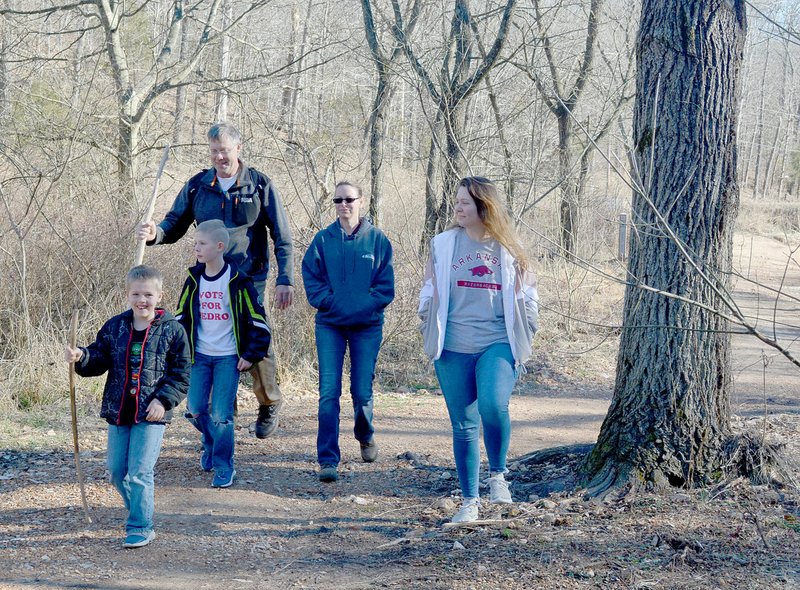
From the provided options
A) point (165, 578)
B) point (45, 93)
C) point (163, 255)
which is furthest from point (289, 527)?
point (45, 93)

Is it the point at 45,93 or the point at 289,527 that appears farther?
the point at 45,93

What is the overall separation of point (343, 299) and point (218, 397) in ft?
3.22

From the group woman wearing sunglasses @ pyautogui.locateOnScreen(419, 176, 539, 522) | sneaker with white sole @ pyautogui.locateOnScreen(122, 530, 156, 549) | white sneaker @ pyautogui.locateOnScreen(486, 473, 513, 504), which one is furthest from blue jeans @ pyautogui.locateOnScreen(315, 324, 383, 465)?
sneaker with white sole @ pyautogui.locateOnScreen(122, 530, 156, 549)

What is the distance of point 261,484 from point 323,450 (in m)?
0.45

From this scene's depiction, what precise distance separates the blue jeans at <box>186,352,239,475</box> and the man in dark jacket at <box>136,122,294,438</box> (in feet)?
1.80

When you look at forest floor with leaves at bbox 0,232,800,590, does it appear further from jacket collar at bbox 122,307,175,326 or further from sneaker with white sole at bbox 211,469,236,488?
jacket collar at bbox 122,307,175,326

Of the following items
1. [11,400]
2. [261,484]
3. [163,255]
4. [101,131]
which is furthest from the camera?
[101,131]

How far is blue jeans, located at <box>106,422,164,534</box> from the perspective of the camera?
13.9 feet

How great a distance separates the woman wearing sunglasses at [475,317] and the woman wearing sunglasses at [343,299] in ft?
3.05

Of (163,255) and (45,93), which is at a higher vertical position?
(45,93)

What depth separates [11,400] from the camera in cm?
723

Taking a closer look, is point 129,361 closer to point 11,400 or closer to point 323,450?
point 323,450

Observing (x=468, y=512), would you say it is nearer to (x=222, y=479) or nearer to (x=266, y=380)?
(x=222, y=479)

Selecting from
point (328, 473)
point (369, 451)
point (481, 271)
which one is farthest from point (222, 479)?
point (481, 271)
